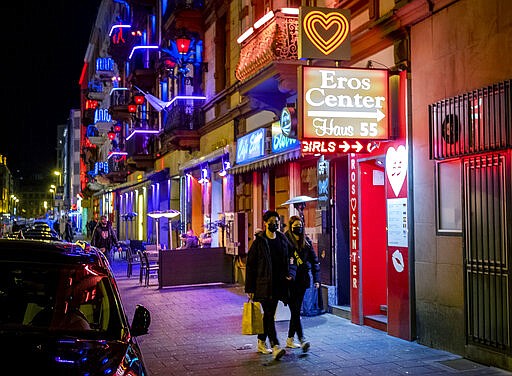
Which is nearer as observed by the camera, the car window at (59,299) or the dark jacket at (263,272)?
the car window at (59,299)

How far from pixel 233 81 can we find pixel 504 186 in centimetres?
1147

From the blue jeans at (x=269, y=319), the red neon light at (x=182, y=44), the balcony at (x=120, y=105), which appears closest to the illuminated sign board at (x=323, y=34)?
the blue jeans at (x=269, y=319)

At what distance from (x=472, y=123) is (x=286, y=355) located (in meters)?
3.89

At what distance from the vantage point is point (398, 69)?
32.5ft

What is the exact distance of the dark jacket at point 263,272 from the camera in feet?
28.5

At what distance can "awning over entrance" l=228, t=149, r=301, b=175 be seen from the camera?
502 inches

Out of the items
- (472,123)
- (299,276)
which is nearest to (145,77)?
(299,276)

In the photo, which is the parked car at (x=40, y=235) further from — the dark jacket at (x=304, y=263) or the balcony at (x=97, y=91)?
the balcony at (x=97, y=91)

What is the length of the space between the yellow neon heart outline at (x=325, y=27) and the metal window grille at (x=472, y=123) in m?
2.28

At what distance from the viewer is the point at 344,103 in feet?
32.2

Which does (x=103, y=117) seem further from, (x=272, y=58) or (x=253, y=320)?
(x=253, y=320)

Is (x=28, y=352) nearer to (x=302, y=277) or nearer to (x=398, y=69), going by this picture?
(x=302, y=277)

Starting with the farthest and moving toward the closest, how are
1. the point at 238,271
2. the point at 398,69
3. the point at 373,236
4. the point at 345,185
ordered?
the point at 238,271
the point at 345,185
the point at 373,236
the point at 398,69

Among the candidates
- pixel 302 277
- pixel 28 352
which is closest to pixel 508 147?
pixel 302 277
